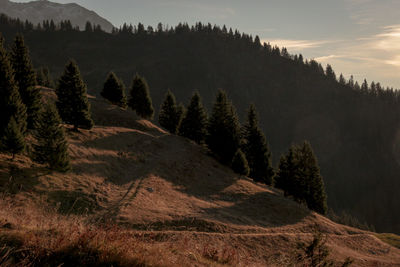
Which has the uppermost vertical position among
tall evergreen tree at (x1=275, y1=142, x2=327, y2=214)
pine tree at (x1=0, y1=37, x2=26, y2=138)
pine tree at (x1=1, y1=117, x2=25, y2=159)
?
pine tree at (x1=0, y1=37, x2=26, y2=138)

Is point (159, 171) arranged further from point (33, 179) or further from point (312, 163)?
point (312, 163)

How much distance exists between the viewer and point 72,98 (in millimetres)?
41625

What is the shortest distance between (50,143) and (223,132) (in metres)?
32.7

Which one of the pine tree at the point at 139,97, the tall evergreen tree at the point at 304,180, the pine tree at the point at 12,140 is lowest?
the tall evergreen tree at the point at 304,180

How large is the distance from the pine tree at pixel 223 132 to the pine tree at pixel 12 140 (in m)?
34.3

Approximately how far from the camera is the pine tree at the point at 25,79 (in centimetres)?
3350

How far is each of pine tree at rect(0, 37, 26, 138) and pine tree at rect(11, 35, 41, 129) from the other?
4957 millimetres

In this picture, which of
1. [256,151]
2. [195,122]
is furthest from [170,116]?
[256,151]

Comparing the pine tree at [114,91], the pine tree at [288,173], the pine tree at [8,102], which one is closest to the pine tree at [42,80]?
the pine tree at [114,91]

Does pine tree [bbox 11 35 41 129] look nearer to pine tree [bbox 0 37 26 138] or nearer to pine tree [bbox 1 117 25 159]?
pine tree [bbox 0 37 26 138]

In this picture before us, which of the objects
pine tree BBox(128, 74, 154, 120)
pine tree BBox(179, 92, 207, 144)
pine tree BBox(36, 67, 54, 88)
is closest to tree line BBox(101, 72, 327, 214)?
pine tree BBox(179, 92, 207, 144)

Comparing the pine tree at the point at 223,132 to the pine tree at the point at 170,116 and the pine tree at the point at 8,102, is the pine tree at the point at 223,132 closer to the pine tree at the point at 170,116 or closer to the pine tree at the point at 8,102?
the pine tree at the point at 170,116

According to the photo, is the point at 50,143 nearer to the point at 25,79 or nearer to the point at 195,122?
the point at 25,79

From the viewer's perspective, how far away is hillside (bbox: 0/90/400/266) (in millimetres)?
5773
